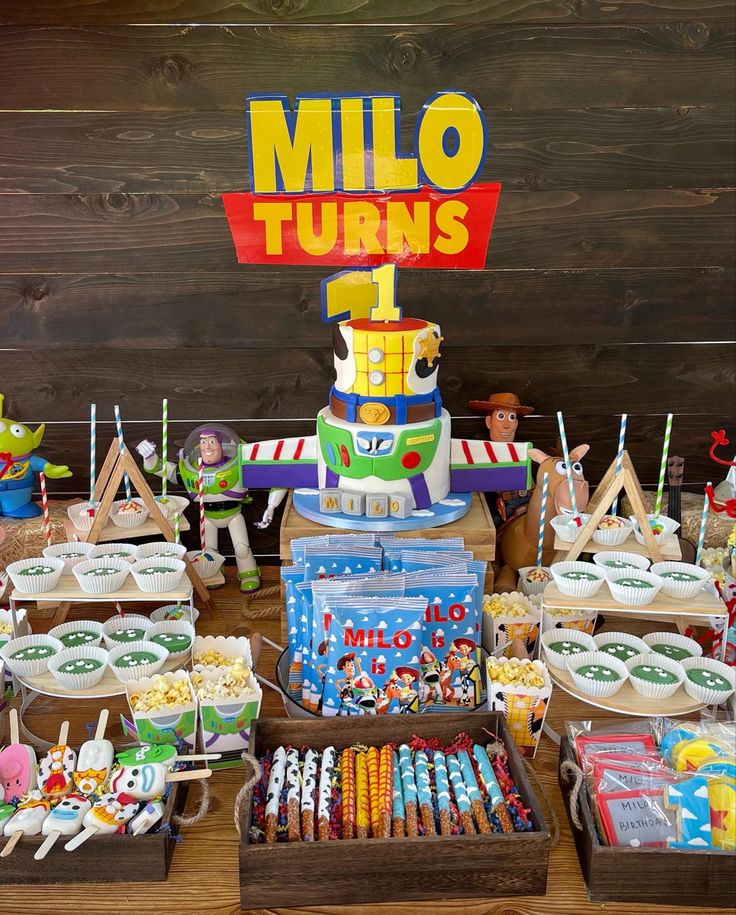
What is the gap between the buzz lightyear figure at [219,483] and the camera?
322 centimetres

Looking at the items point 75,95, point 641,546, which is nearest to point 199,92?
point 75,95

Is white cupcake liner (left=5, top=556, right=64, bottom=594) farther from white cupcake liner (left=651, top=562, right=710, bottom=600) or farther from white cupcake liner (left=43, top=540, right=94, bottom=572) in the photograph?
white cupcake liner (left=651, top=562, right=710, bottom=600)

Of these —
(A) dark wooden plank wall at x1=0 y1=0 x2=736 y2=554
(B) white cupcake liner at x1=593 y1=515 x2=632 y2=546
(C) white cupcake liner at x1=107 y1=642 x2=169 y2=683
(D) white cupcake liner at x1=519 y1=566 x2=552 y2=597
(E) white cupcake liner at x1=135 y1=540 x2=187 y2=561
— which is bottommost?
(C) white cupcake liner at x1=107 y1=642 x2=169 y2=683

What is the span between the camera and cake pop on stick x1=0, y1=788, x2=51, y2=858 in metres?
1.90

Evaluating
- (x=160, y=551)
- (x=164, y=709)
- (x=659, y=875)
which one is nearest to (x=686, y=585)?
(x=659, y=875)

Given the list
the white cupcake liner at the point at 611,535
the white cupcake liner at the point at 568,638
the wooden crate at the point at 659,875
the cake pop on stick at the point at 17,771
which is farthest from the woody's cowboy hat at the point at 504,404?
the cake pop on stick at the point at 17,771

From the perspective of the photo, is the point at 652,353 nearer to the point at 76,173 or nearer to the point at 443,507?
the point at 443,507

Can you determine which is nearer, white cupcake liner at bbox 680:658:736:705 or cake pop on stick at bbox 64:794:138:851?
cake pop on stick at bbox 64:794:138:851

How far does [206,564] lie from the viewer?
322 cm

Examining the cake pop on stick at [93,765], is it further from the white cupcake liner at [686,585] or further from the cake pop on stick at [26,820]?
the white cupcake liner at [686,585]

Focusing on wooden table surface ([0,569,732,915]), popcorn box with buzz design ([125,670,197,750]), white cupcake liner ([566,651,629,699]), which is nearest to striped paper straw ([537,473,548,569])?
white cupcake liner ([566,651,629,699])

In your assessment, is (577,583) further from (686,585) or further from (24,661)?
(24,661)

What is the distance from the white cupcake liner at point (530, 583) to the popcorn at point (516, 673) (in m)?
0.53

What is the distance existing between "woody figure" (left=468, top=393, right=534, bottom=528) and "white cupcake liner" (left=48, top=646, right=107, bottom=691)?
1665mm
